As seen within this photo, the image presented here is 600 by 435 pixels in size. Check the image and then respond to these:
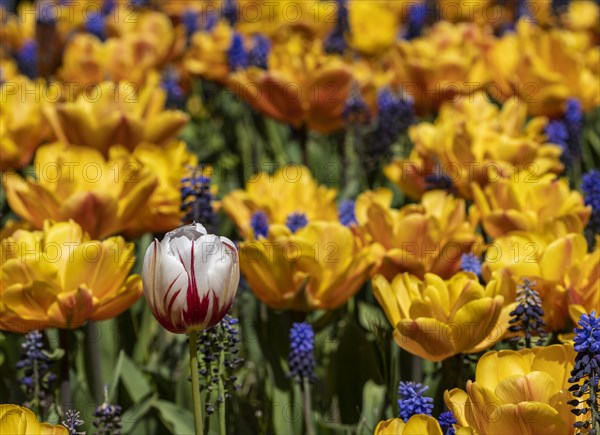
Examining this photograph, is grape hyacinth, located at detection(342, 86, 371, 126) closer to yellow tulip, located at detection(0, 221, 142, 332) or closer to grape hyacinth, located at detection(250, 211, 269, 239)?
grape hyacinth, located at detection(250, 211, 269, 239)

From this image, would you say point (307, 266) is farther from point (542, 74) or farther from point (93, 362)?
point (542, 74)

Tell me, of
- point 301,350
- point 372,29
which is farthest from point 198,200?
point 372,29

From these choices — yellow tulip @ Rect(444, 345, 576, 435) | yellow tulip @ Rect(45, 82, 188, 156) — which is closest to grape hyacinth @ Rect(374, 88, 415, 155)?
yellow tulip @ Rect(45, 82, 188, 156)

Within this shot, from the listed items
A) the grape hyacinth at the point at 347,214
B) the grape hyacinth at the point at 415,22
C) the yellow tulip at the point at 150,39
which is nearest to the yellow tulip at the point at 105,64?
the yellow tulip at the point at 150,39

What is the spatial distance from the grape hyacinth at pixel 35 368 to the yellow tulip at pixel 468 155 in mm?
1127

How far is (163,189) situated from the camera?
8.52 ft

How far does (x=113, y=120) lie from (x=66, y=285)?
0.96m

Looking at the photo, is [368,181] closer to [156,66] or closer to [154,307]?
[156,66]

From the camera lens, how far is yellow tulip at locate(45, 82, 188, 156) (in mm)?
2916

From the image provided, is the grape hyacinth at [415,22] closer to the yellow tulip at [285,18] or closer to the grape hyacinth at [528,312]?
the yellow tulip at [285,18]

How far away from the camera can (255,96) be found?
3359 mm

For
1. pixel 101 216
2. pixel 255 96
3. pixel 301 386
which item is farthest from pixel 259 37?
pixel 301 386

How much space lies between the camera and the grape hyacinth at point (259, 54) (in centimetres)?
373

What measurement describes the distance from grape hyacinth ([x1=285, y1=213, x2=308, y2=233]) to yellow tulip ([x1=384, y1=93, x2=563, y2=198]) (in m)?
0.48
